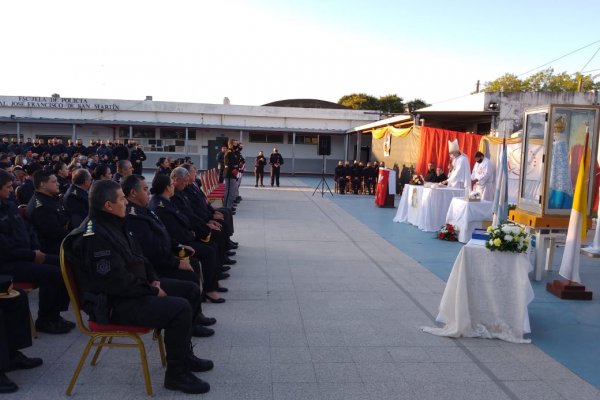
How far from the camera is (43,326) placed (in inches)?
184

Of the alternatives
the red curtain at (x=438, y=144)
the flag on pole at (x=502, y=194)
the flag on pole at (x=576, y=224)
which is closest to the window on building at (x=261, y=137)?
the red curtain at (x=438, y=144)

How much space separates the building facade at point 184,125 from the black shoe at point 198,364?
27.8m

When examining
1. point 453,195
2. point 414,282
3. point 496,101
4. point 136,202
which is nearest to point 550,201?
point 414,282

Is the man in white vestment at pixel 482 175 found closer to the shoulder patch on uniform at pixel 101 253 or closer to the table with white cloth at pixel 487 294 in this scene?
the table with white cloth at pixel 487 294

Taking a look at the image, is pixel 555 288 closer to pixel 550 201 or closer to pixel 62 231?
pixel 550 201

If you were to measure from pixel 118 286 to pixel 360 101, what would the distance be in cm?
6038

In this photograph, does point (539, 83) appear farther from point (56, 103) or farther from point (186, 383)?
point (186, 383)

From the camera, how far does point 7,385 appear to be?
3.51 m

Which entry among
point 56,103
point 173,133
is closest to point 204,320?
point 173,133

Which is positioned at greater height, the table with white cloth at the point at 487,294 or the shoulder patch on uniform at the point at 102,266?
the shoulder patch on uniform at the point at 102,266

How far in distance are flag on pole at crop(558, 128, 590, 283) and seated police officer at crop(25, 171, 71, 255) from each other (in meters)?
5.95

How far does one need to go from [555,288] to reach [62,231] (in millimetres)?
5909

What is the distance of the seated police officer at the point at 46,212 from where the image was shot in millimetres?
5156

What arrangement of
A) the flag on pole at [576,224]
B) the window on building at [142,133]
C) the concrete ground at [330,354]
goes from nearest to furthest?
the concrete ground at [330,354]
the flag on pole at [576,224]
the window on building at [142,133]
